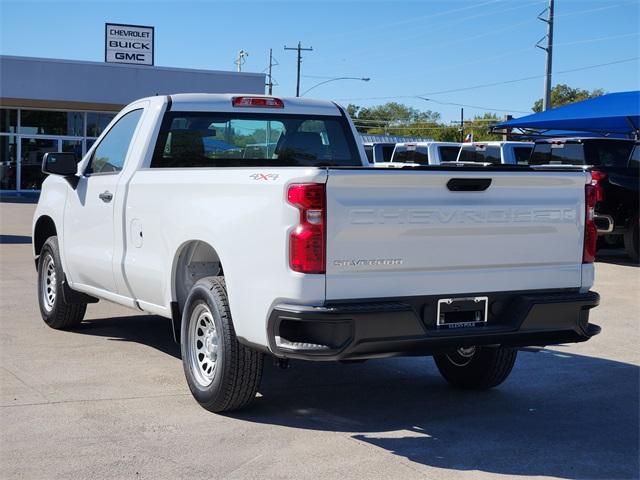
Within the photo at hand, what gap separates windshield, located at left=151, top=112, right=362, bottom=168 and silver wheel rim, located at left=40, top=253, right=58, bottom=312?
2.13 meters

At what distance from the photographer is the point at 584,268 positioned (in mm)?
5617

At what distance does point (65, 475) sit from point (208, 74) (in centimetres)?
3326

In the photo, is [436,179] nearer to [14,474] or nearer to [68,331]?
[14,474]

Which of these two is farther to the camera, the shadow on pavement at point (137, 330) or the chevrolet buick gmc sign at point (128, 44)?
the chevrolet buick gmc sign at point (128, 44)

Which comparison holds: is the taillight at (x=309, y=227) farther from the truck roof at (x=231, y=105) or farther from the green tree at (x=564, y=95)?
the green tree at (x=564, y=95)

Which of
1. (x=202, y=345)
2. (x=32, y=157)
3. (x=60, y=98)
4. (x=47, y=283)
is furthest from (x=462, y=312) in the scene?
(x=32, y=157)

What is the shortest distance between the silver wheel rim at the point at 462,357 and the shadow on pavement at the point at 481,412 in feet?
0.66

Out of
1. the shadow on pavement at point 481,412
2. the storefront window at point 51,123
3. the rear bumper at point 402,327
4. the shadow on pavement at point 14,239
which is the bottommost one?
the shadow on pavement at point 14,239

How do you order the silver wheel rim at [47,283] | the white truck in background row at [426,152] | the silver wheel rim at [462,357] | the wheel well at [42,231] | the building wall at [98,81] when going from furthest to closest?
1. the building wall at [98,81]
2. the white truck in background row at [426,152]
3. the wheel well at [42,231]
4. the silver wheel rim at [47,283]
5. the silver wheel rim at [462,357]

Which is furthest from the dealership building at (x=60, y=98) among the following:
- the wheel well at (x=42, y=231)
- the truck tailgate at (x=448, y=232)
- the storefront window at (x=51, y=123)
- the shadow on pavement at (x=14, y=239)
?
the truck tailgate at (x=448, y=232)

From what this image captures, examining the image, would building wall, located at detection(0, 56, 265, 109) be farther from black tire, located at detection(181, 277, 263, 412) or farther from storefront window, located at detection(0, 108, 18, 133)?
black tire, located at detection(181, 277, 263, 412)

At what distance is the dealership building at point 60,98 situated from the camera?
112 ft

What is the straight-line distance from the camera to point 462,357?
6.62 meters

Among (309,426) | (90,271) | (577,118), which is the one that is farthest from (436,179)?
(577,118)
